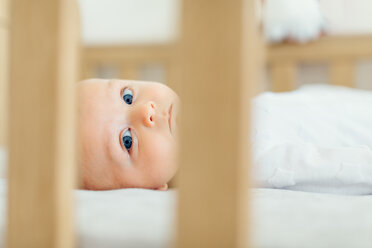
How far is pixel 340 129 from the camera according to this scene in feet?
3.29

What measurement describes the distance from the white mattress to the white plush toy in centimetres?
91

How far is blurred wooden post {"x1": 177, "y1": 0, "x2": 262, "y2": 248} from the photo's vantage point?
37 cm

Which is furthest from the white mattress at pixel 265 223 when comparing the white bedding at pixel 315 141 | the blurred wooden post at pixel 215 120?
the white bedding at pixel 315 141

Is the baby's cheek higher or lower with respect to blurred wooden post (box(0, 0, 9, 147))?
lower

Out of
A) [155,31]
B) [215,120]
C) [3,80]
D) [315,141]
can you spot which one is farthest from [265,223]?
[155,31]

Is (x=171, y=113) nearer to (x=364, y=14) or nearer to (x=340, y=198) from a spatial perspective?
(x=340, y=198)

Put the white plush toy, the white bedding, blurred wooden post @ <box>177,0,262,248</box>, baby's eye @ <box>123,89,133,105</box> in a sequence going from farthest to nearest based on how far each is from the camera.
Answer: the white plush toy
baby's eye @ <box>123,89,133,105</box>
the white bedding
blurred wooden post @ <box>177,0,262,248</box>

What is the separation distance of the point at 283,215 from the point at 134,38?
1.34 m

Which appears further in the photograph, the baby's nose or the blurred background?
the blurred background

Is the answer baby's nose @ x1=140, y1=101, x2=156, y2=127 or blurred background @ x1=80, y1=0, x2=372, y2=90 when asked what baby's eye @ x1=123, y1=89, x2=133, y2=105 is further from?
blurred background @ x1=80, y1=0, x2=372, y2=90

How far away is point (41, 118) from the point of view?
431 mm

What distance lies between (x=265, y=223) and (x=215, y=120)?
0.50 feet

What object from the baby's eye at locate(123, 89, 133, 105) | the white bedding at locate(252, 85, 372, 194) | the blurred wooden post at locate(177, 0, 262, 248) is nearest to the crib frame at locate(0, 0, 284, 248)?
the blurred wooden post at locate(177, 0, 262, 248)

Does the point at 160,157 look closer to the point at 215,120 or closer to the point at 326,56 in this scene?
the point at 215,120
